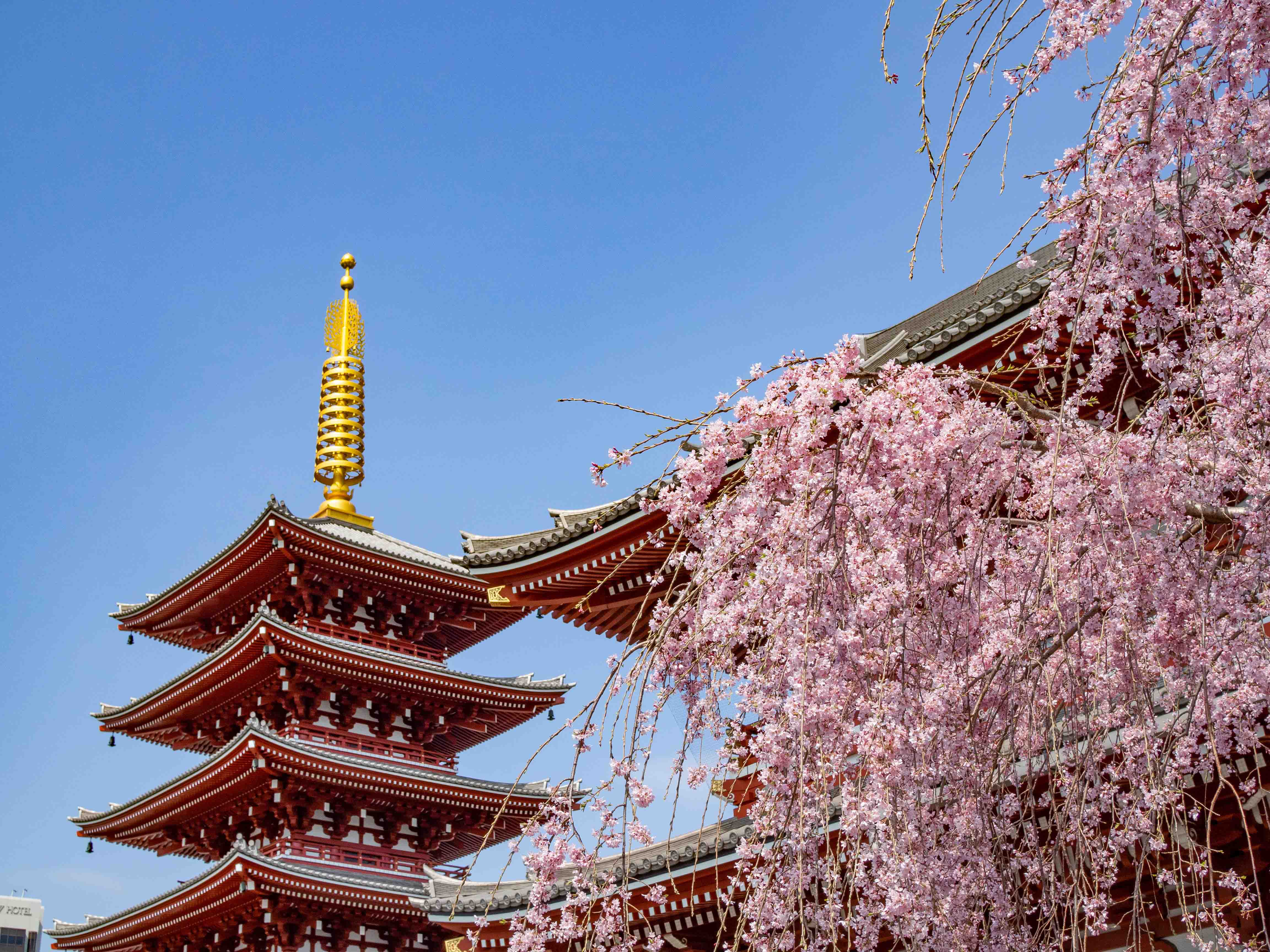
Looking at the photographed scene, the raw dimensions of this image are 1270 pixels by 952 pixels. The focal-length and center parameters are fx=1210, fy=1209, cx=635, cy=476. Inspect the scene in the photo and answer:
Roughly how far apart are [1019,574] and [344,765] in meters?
13.7

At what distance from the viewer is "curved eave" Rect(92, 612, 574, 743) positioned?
53.9ft

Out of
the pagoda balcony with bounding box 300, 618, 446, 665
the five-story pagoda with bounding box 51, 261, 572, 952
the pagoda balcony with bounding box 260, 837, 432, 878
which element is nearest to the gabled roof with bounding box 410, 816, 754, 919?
the five-story pagoda with bounding box 51, 261, 572, 952

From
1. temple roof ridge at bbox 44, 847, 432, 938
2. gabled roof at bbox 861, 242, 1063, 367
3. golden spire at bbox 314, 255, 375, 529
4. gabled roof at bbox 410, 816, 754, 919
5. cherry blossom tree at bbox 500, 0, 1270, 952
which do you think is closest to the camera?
cherry blossom tree at bbox 500, 0, 1270, 952

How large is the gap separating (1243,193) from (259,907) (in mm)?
15253

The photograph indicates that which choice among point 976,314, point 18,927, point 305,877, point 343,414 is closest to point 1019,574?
point 976,314

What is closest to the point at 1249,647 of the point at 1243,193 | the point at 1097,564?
the point at 1097,564

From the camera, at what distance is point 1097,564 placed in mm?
3512

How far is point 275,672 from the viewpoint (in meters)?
17.1

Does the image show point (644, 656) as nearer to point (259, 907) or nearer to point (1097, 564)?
point (1097, 564)

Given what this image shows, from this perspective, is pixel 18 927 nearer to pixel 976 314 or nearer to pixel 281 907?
pixel 281 907

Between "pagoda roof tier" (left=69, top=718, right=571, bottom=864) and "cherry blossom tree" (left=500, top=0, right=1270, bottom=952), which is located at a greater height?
"pagoda roof tier" (left=69, top=718, right=571, bottom=864)

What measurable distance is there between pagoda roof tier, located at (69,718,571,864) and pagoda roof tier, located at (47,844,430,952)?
3.28 feet

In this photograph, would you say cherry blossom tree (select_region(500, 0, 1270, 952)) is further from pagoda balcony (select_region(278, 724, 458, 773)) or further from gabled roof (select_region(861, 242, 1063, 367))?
pagoda balcony (select_region(278, 724, 458, 773))

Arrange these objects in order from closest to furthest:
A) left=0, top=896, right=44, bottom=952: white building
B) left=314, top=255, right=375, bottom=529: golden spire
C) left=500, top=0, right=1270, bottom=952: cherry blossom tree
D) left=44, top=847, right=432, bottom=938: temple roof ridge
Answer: left=500, top=0, right=1270, bottom=952: cherry blossom tree, left=44, top=847, right=432, bottom=938: temple roof ridge, left=314, top=255, right=375, bottom=529: golden spire, left=0, top=896, right=44, bottom=952: white building
